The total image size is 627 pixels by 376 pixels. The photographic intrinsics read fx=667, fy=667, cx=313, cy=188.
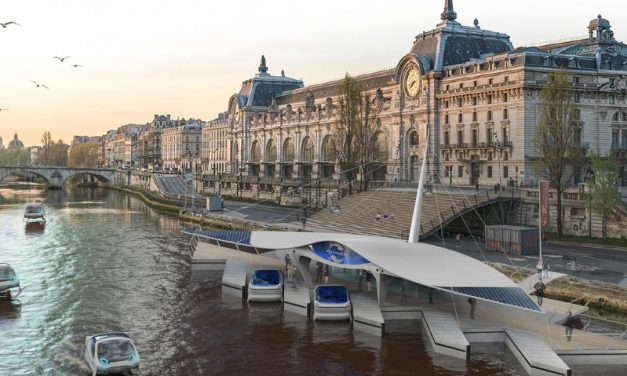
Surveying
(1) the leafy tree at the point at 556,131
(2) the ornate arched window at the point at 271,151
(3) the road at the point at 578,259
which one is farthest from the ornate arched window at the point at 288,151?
(1) the leafy tree at the point at 556,131

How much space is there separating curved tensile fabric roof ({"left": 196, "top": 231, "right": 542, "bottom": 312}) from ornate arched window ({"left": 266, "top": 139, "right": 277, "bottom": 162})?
106034mm

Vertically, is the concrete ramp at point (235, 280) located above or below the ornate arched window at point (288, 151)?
below

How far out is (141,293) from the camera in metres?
51.1

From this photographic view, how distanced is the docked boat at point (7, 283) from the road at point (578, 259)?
122 feet

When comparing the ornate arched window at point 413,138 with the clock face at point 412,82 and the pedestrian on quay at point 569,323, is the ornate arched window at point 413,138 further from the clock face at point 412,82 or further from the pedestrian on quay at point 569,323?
the pedestrian on quay at point 569,323

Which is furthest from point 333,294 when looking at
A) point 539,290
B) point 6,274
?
point 6,274

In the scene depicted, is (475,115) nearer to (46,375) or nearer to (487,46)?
(487,46)

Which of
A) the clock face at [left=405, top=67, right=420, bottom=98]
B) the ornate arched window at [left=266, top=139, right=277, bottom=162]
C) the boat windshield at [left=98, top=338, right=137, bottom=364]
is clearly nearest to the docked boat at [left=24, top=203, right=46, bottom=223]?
the clock face at [left=405, top=67, right=420, bottom=98]

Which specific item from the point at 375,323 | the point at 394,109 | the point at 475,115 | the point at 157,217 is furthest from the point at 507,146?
the point at 157,217

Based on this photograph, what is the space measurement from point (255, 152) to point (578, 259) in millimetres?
112666

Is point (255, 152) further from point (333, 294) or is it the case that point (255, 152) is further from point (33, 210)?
point (333, 294)

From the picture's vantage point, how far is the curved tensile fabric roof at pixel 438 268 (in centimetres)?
3650

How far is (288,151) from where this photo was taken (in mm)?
144500

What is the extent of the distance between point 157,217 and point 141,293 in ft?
216
